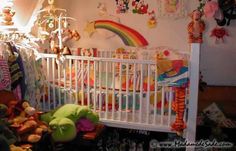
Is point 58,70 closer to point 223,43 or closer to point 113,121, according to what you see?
point 113,121

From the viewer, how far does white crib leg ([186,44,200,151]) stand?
2.29 meters

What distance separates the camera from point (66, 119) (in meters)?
2.32

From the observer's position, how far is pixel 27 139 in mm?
1968

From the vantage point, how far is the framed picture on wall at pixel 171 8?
3.50 m

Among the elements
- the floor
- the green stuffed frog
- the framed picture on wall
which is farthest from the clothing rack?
the floor

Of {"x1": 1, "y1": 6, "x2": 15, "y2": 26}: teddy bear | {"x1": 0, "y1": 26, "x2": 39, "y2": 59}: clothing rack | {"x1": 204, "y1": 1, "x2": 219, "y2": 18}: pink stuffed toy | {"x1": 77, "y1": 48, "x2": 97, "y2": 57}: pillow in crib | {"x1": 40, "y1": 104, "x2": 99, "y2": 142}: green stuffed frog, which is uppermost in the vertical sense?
{"x1": 204, "y1": 1, "x2": 219, "y2": 18}: pink stuffed toy

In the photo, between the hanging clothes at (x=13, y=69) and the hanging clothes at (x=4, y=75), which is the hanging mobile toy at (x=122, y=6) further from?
the hanging clothes at (x=4, y=75)

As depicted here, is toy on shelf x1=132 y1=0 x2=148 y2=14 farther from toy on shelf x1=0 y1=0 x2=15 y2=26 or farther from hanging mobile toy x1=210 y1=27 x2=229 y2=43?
toy on shelf x1=0 y1=0 x2=15 y2=26

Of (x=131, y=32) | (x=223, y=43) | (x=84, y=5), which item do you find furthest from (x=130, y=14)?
(x=223, y=43)

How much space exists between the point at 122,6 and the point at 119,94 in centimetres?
151

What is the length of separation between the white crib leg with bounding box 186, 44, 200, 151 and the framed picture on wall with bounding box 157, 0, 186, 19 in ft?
4.41

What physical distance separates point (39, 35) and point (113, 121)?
3.96 ft

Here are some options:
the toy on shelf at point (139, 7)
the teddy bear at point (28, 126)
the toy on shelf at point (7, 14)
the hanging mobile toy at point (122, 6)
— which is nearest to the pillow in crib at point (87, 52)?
the hanging mobile toy at point (122, 6)

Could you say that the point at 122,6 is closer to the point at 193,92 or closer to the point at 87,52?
the point at 87,52
